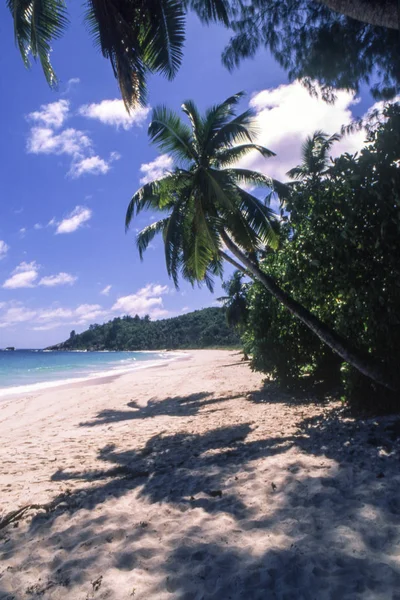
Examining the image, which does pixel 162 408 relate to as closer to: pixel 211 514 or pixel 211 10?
pixel 211 514

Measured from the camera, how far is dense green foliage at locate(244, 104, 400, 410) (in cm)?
533

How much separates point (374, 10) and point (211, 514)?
545 centimetres

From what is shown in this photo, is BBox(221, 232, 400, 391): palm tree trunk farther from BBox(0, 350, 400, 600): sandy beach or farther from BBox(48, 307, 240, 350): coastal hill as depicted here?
BBox(48, 307, 240, 350): coastal hill

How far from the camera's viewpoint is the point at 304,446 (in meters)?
5.32

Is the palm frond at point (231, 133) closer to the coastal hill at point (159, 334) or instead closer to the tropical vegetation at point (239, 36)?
the tropical vegetation at point (239, 36)

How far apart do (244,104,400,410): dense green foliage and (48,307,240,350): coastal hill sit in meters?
72.0

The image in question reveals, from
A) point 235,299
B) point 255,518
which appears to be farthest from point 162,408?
point 235,299

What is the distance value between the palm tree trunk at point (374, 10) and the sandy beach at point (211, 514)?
15.8 feet

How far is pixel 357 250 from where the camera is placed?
594 cm

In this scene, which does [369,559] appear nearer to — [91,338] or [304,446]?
[304,446]

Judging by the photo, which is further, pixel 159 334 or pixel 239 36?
pixel 159 334

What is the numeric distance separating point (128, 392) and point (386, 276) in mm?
12111

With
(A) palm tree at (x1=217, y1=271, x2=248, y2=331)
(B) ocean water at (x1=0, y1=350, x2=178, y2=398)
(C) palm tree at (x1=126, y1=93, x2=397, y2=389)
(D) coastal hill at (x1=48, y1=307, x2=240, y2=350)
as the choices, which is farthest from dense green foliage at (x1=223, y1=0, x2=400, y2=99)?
(D) coastal hill at (x1=48, y1=307, x2=240, y2=350)

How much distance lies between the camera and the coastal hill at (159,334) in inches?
3629
